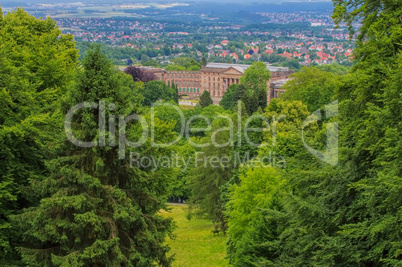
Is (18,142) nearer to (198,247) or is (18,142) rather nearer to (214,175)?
(198,247)

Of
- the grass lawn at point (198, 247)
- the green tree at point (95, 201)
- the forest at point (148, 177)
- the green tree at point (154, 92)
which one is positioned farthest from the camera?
the green tree at point (154, 92)

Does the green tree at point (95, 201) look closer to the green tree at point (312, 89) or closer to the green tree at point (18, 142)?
the green tree at point (18, 142)

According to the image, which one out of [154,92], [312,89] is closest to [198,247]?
[312,89]

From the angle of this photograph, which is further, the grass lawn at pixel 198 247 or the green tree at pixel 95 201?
the grass lawn at pixel 198 247

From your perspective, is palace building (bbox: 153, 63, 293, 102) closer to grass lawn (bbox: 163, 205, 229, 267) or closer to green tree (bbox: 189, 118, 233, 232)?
grass lawn (bbox: 163, 205, 229, 267)

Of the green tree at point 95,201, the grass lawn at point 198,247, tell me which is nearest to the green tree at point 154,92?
the grass lawn at point 198,247

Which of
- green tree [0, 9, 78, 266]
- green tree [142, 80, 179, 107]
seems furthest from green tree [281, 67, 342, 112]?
green tree [142, 80, 179, 107]
